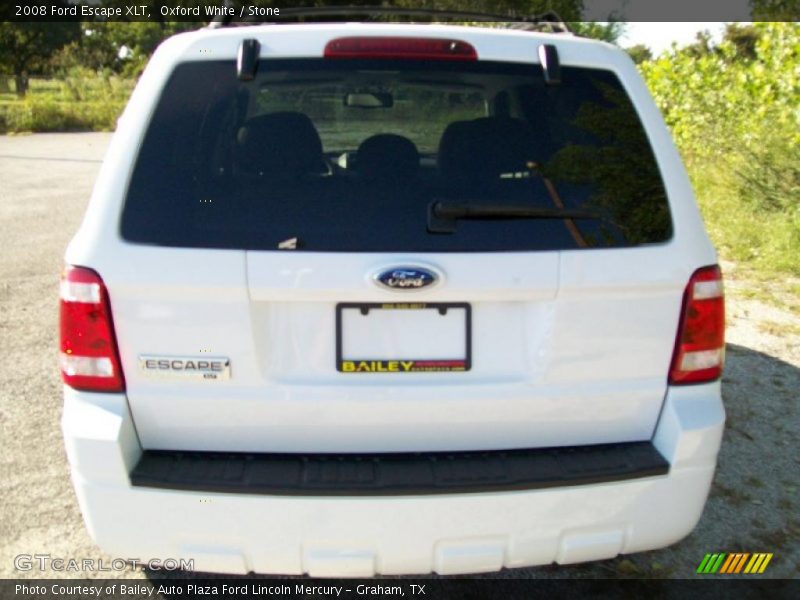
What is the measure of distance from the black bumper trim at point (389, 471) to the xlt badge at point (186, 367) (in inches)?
9.6

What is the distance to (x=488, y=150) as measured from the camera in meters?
2.26

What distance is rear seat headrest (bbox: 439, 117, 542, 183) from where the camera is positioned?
2193 millimetres

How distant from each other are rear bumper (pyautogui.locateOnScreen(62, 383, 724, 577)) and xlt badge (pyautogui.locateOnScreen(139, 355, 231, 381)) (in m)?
0.14

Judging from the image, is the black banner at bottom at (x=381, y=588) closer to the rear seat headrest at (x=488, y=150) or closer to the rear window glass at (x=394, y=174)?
the rear window glass at (x=394, y=174)

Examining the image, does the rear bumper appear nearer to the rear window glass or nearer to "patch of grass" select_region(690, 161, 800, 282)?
the rear window glass

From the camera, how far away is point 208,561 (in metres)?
2.15

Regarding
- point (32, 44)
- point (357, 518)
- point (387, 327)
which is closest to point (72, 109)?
point (387, 327)

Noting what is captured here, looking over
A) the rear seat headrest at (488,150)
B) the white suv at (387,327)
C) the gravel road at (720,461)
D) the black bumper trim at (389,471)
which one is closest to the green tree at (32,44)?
the gravel road at (720,461)

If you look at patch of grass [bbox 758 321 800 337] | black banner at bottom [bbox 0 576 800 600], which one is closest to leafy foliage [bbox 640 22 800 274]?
patch of grass [bbox 758 321 800 337]

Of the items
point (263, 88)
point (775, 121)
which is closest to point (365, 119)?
point (263, 88)

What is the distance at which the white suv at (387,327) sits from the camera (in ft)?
6.73

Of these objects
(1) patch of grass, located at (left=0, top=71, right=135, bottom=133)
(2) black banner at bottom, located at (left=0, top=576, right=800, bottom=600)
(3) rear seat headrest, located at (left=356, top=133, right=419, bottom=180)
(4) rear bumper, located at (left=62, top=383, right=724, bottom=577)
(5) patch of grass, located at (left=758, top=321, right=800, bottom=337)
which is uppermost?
(3) rear seat headrest, located at (left=356, top=133, right=419, bottom=180)

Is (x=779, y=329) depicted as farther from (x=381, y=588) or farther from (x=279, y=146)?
(x=279, y=146)

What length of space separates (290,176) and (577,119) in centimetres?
91
